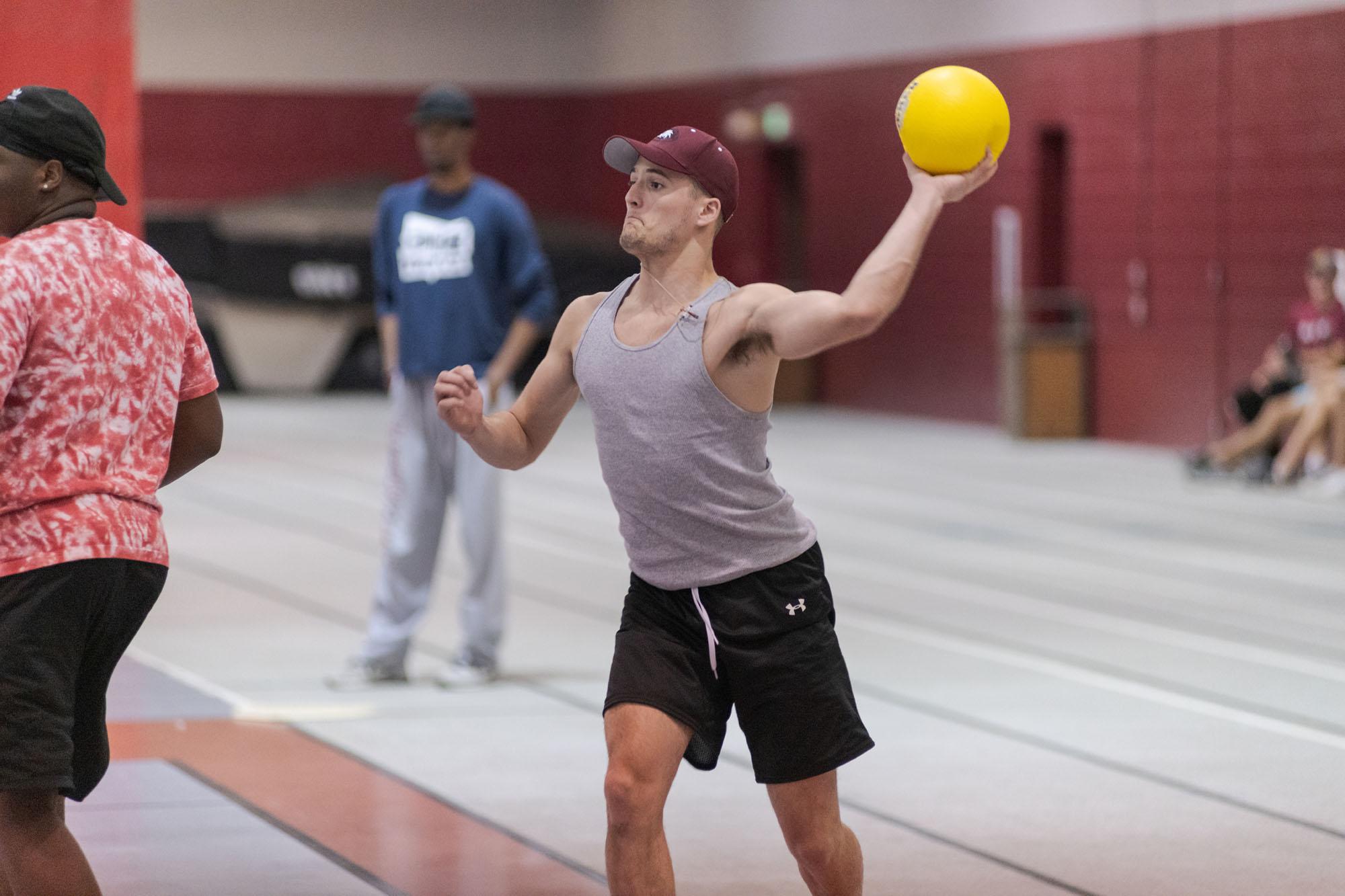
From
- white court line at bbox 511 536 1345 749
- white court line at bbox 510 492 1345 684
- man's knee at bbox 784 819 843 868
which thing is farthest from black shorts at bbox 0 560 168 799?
white court line at bbox 510 492 1345 684

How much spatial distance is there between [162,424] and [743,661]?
125cm

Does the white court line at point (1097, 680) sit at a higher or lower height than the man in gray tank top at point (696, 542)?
lower

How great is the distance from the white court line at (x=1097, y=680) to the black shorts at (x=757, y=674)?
10.4ft

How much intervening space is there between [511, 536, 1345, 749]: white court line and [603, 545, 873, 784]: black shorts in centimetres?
318

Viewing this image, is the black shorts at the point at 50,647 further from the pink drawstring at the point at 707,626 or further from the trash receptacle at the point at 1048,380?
the trash receptacle at the point at 1048,380

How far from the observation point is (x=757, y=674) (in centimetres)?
417

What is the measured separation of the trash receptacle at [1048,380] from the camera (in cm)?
1850

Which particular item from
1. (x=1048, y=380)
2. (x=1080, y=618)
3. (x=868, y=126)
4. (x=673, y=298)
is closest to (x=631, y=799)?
(x=673, y=298)

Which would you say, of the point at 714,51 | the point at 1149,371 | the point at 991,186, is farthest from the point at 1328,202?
the point at 714,51

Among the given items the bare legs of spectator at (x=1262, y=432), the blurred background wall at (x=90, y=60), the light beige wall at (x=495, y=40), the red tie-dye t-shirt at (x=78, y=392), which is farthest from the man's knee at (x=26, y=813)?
the light beige wall at (x=495, y=40)

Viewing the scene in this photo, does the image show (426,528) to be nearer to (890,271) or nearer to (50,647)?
(50,647)

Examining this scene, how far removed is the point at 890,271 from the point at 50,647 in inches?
65.4

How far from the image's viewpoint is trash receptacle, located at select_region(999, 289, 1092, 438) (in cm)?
1850

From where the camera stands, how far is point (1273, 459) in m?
15.2
